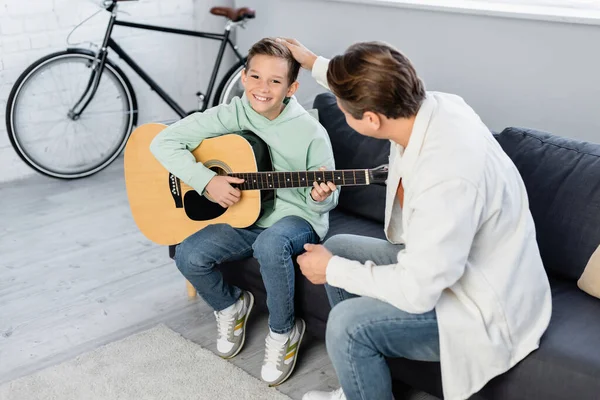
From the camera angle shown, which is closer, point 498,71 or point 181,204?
point 181,204

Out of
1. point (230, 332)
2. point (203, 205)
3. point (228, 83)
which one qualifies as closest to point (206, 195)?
point (203, 205)

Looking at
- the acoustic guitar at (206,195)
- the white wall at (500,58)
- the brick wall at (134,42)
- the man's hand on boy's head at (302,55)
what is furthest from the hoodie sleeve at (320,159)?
the brick wall at (134,42)

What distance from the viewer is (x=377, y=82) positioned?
1.58 meters

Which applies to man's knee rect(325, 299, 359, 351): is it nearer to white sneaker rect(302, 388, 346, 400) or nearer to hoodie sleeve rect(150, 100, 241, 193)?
white sneaker rect(302, 388, 346, 400)

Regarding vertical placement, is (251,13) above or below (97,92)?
above

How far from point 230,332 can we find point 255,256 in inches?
12.3

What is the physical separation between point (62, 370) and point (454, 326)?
1.24 metres

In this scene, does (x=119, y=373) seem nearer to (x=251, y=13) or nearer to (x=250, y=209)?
(x=250, y=209)

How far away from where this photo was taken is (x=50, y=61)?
3.67 m

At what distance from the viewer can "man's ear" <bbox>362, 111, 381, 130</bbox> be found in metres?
1.62

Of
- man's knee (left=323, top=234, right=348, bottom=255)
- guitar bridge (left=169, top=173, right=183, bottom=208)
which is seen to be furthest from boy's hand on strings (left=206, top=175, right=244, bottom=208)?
man's knee (left=323, top=234, right=348, bottom=255)

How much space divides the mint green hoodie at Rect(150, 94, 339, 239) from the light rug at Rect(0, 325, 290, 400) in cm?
46

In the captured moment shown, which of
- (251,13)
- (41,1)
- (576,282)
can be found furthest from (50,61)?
(576,282)

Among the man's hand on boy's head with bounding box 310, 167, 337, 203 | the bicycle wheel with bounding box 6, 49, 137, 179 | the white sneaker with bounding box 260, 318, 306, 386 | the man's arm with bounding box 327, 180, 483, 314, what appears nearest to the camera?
the man's arm with bounding box 327, 180, 483, 314
